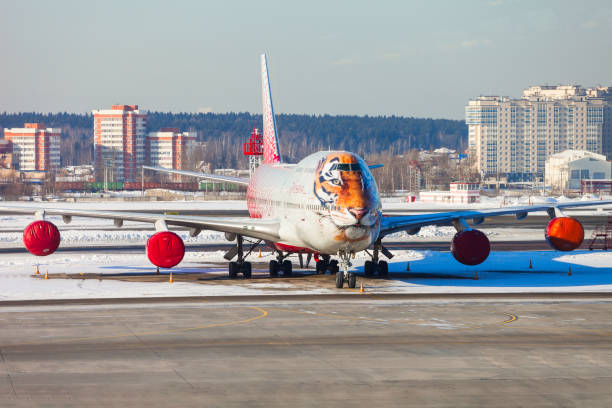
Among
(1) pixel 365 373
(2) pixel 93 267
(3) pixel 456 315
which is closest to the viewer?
(1) pixel 365 373

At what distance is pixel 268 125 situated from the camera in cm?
5825

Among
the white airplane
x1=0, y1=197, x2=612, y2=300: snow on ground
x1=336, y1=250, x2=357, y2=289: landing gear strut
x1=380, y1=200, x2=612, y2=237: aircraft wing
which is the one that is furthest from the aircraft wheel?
x1=336, y1=250, x2=357, y2=289: landing gear strut

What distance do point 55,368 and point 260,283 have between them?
20.9 metres

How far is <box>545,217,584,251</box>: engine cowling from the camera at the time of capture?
156 feet

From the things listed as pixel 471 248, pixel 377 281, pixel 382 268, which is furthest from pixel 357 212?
pixel 471 248

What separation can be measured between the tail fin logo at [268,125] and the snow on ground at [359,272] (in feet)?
21.9

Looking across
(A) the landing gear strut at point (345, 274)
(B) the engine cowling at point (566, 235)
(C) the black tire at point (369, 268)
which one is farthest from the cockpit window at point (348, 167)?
(B) the engine cowling at point (566, 235)

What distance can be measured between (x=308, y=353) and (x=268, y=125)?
34.0 metres

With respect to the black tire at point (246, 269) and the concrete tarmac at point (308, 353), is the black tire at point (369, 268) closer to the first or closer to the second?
the black tire at point (246, 269)

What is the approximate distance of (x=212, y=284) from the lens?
43.2 meters

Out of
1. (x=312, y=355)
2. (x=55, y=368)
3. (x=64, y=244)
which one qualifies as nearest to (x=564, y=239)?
(x=312, y=355)

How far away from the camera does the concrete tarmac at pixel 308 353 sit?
20.5 m

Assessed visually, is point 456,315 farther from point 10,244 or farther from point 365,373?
point 10,244

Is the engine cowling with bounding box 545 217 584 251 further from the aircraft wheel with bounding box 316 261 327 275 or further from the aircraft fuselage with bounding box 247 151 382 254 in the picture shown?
the aircraft fuselage with bounding box 247 151 382 254
